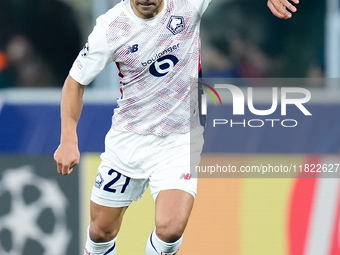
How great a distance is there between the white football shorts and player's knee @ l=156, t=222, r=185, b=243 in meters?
0.23

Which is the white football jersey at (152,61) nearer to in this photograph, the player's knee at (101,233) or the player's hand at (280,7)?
the player's hand at (280,7)

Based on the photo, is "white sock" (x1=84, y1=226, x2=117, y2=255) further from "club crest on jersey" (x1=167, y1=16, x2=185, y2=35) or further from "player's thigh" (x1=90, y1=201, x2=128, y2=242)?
"club crest on jersey" (x1=167, y1=16, x2=185, y2=35)

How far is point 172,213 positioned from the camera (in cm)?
546

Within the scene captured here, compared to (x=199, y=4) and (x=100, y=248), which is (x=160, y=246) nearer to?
(x=100, y=248)

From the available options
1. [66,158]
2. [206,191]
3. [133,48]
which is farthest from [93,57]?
[206,191]

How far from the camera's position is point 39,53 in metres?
8.80

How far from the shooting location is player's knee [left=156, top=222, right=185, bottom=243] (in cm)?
548

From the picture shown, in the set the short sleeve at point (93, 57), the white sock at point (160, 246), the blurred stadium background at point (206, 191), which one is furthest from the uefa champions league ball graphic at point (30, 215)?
the short sleeve at point (93, 57)

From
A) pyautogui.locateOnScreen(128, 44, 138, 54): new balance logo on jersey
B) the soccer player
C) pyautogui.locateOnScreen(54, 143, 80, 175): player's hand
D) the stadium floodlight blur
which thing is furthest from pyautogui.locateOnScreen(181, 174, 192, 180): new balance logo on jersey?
the stadium floodlight blur

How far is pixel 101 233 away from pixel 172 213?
25.5 inches

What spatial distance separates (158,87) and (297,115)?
144 centimetres

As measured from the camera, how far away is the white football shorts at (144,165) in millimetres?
→ 5625

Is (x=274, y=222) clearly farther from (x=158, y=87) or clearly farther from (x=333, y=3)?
(x=333, y=3)

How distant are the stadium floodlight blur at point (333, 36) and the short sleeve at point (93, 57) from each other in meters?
2.96
